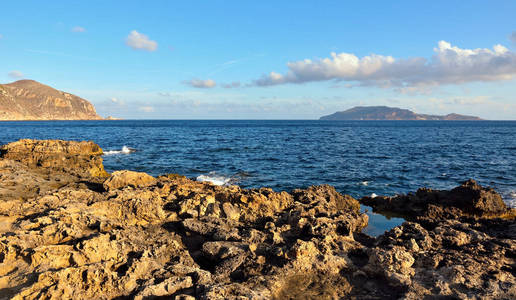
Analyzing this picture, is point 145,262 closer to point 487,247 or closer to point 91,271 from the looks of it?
point 91,271

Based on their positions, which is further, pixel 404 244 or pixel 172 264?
pixel 404 244

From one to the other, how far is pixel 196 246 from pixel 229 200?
11.4 feet

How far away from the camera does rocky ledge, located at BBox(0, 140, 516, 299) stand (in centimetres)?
594

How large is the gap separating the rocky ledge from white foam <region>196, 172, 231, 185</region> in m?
10.5

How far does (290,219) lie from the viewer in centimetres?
995

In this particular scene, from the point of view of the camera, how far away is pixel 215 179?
23844mm

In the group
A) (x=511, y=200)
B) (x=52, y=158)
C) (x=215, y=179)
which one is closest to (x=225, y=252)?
(x=215, y=179)

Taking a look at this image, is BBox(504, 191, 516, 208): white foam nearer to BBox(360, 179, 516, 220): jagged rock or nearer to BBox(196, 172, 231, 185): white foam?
BBox(360, 179, 516, 220): jagged rock

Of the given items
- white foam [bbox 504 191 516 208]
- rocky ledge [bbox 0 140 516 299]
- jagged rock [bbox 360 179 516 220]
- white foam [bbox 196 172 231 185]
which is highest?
rocky ledge [bbox 0 140 516 299]

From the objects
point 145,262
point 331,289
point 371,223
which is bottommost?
point 371,223

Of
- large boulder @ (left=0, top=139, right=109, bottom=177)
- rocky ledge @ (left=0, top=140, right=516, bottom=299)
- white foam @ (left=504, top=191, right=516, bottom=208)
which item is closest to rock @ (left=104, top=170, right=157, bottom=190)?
rocky ledge @ (left=0, top=140, right=516, bottom=299)

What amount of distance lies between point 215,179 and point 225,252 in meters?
16.7

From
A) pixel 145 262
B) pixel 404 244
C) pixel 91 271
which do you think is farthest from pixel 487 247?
pixel 91 271

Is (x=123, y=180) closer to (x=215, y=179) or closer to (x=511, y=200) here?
(x=215, y=179)
